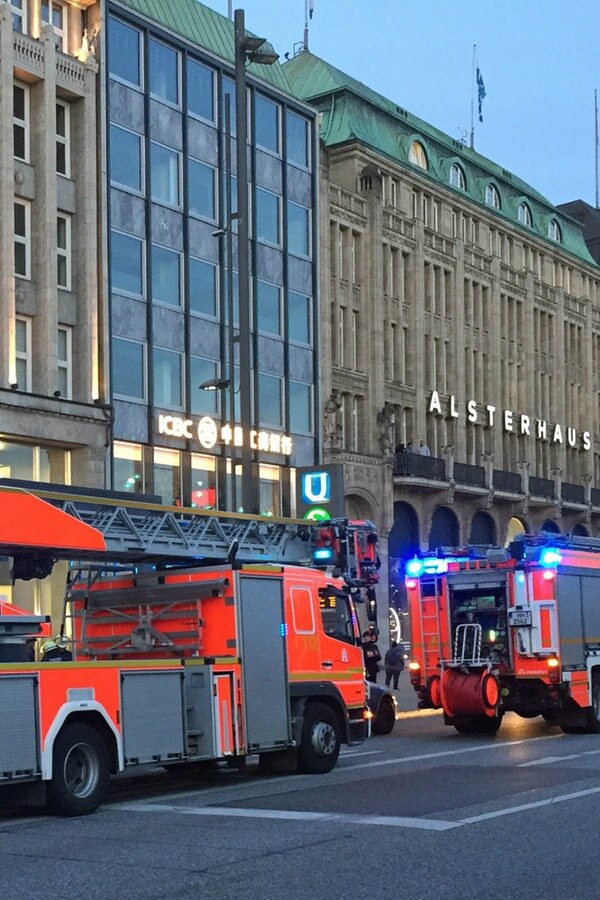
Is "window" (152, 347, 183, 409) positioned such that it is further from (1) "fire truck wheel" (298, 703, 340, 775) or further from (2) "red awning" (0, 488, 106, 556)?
(2) "red awning" (0, 488, 106, 556)

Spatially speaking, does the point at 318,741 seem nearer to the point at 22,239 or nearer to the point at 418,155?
the point at 22,239

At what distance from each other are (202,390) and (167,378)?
1.65 m

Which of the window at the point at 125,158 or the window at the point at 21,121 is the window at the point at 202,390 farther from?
the window at the point at 21,121

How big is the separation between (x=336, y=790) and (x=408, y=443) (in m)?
35.5

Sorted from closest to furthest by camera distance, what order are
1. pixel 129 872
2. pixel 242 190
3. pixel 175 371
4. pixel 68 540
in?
pixel 129 872 → pixel 68 540 → pixel 242 190 → pixel 175 371

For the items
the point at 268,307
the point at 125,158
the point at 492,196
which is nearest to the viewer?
the point at 125,158

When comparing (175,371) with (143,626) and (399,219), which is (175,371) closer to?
(399,219)

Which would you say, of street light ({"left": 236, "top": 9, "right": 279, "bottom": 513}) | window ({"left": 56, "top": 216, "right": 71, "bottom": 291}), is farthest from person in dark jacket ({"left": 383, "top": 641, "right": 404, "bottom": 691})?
street light ({"left": 236, "top": 9, "right": 279, "bottom": 513})

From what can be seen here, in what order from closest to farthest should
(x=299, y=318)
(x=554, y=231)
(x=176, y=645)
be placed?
(x=176, y=645), (x=299, y=318), (x=554, y=231)

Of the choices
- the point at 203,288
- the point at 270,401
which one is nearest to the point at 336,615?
the point at 203,288

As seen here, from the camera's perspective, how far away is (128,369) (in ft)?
123

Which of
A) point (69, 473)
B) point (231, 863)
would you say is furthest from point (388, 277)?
point (231, 863)

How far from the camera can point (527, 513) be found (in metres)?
58.1

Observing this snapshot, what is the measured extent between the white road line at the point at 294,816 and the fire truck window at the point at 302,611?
3760 millimetres
